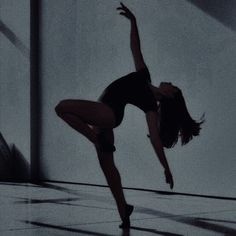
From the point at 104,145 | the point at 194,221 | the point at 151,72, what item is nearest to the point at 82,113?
the point at 104,145

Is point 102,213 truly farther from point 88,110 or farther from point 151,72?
point 151,72

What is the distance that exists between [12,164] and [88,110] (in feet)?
14.5

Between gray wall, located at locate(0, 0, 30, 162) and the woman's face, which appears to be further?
gray wall, located at locate(0, 0, 30, 162)

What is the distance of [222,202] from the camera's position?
4.92 m

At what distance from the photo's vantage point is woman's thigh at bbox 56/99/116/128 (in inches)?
127

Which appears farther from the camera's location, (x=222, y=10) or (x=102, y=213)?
(x=222, y=10)

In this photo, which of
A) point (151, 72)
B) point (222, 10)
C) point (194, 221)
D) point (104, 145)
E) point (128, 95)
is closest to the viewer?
point (104, 145)

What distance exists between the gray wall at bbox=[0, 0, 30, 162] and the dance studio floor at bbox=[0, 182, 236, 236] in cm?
144

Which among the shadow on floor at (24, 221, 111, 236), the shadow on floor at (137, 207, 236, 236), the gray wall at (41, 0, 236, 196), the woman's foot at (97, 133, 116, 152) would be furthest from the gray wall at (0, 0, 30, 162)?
the woman's foot at (97, 133, 116, 152)

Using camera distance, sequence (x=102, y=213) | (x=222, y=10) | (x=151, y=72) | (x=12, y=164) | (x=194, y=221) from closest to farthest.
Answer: (x=194, y=221) → (x=102, y=213) → (x=222, y=10) → (x=151, y=72) → (x=12, y=164)

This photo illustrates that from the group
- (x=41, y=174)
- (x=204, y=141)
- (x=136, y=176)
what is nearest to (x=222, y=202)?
(x=204, y=141)

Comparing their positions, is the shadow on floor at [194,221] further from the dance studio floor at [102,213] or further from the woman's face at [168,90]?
the woman's face at [168,90]

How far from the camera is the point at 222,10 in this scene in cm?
529

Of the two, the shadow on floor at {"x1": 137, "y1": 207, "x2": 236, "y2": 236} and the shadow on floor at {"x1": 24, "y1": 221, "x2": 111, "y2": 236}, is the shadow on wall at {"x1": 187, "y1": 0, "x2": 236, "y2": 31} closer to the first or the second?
the shadow on floor at {"x1": 137, "y1": 207, "x2": 236, "y2": 236}
